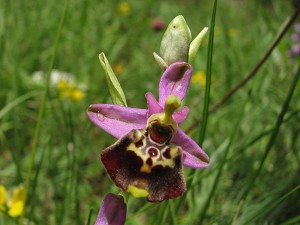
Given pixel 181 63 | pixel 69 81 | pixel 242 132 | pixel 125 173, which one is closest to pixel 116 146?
pixel 125 173

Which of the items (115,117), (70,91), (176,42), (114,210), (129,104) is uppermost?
(176,42)

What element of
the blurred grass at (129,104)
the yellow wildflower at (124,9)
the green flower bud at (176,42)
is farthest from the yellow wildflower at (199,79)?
the green flower bud at (176,42)

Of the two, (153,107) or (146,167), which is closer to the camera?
(146,167)

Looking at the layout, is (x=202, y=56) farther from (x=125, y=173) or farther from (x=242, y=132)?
(x=125, y=173)

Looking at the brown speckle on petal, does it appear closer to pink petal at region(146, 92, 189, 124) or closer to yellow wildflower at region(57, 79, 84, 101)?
pink petal at region(146, 92, 189, 124)

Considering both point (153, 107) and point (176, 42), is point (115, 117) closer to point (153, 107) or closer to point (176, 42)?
point (153, 107)

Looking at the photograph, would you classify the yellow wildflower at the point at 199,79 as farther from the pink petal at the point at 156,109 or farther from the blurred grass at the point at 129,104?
the pink petal at the point at 156,109

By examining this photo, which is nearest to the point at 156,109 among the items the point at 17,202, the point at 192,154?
the point at 192,154
